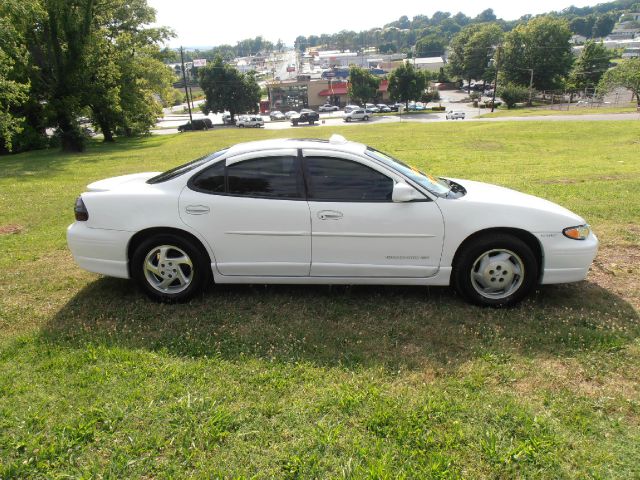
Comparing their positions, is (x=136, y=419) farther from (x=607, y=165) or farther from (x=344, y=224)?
(x=607, y=165)

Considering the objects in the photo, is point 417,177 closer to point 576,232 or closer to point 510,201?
point 510,201

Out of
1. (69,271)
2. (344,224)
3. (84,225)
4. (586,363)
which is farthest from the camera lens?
(69,271)

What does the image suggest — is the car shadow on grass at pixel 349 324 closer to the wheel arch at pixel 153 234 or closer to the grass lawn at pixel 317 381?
the grass lawn at pixel 317 381

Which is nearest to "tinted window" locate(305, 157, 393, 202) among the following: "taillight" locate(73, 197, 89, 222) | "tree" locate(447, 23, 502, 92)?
"taillight" locate(73, 197, 89, 222)

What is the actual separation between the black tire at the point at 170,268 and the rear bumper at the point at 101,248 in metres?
0.13

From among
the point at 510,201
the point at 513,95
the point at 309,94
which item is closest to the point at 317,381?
the point at 510,201

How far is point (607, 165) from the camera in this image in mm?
12891

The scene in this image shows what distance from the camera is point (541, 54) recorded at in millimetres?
80062

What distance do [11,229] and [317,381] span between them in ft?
22.2

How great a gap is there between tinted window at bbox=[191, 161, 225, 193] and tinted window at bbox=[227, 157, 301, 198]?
2.9 inches

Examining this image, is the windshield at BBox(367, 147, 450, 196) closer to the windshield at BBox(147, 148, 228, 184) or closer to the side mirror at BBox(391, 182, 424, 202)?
the side mirror at BBox(391, 182, 424, 202)

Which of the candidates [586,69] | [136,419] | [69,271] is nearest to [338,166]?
[136,419]

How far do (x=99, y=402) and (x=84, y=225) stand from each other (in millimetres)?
2017

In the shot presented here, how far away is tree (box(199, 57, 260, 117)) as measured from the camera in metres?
74.3
